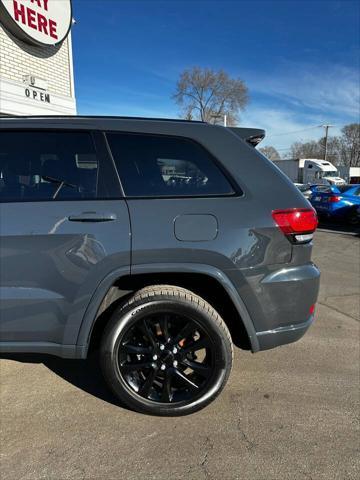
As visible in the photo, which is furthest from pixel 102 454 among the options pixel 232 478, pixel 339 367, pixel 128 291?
pixel 339 367

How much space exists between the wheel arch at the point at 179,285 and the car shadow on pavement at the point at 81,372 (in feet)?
1.59

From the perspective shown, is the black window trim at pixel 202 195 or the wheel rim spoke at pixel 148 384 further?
the wheel rim spoke at pixel 148 384

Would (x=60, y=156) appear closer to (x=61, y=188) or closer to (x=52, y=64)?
(x=61, y=188)

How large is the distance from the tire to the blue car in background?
11.6 metres

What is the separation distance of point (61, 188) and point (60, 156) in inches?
9.0

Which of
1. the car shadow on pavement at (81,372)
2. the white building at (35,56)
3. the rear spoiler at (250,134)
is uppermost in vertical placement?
the white building at (35,56)

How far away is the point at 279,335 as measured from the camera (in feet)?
7.77

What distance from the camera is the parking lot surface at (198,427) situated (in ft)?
6.65

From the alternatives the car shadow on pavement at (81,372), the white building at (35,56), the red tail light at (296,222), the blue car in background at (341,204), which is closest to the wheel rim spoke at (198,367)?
the car shadow on pavement at (81,372)

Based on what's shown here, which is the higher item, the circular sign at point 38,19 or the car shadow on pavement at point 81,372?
the circular sign at point 38,19

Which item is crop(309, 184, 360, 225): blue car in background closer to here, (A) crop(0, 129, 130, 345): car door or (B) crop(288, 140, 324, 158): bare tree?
(A) crop(0, 129, 130, 345): car door

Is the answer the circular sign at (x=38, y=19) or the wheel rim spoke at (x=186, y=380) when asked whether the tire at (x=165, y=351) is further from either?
the circular sign at (x=38, y=19)

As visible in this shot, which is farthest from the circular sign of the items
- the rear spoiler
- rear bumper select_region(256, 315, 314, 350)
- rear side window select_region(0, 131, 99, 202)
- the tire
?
rear bumper select_region(256, 315, 314, 350)

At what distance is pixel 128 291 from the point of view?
7.99 ft
